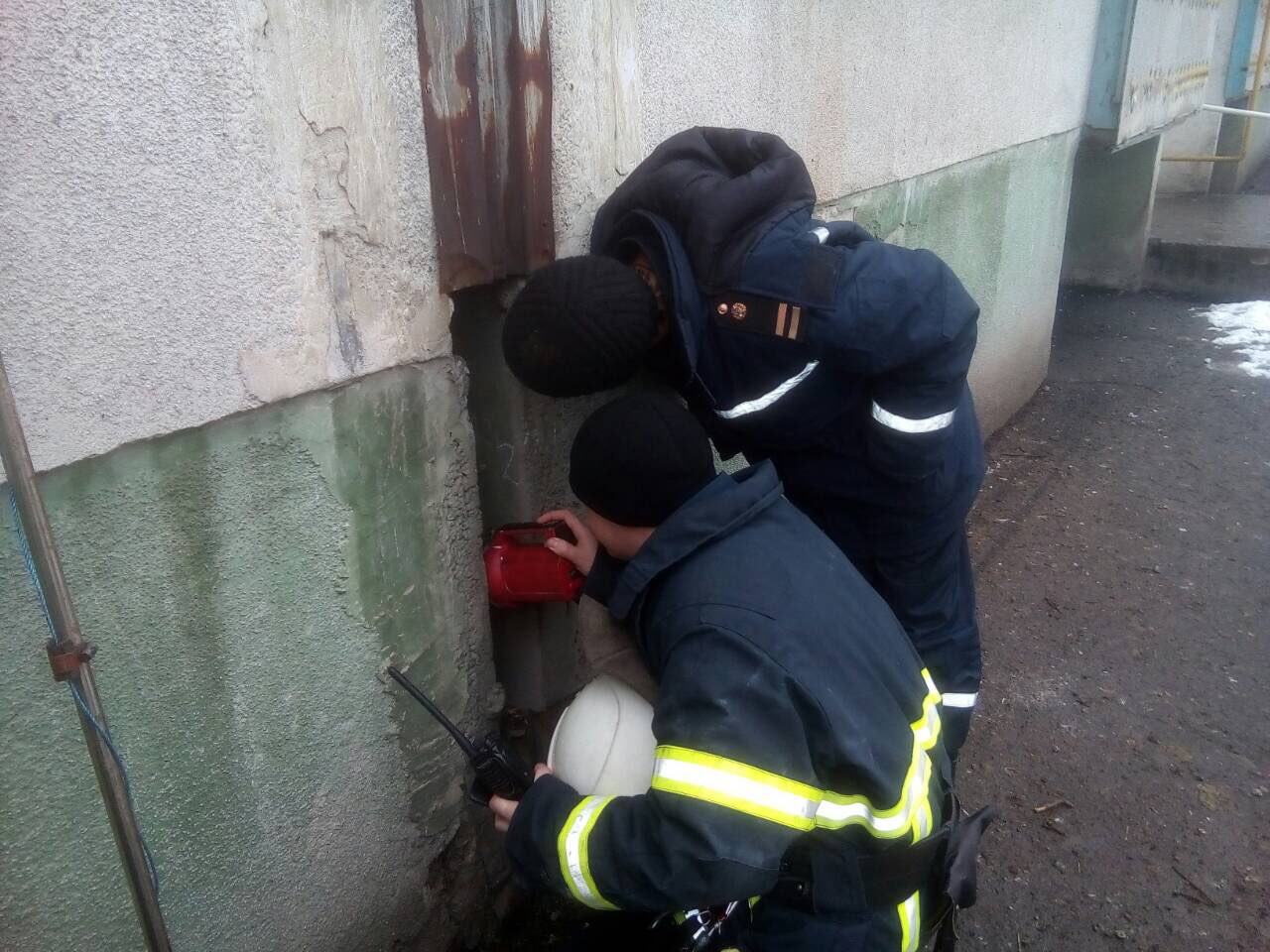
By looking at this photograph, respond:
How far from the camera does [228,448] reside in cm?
153

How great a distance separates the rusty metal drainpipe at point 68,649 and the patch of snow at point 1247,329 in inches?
268

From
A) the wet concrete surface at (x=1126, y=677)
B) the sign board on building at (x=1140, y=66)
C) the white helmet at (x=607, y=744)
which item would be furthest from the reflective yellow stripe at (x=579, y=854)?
the sign board on building at (x=1140, y=66)

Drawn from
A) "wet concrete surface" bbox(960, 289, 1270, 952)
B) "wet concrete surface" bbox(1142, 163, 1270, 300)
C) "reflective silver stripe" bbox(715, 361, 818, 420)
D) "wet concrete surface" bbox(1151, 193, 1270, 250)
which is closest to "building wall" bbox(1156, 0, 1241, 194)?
"wet concrete surface" bbox(1151, 193, 1270, 250)

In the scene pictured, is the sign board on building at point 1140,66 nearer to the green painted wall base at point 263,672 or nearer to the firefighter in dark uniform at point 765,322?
the firefighter in dark uniform at point 765,322

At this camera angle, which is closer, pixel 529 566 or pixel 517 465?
pixel 529 566

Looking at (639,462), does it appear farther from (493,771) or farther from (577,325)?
(493,771)

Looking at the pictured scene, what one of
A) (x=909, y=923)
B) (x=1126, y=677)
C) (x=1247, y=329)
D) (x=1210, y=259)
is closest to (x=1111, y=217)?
(x=1210, y=259)

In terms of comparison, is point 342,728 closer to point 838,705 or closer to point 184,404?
point 184,404

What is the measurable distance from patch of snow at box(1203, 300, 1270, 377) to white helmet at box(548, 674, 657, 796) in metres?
6.05

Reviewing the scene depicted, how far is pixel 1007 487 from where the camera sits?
4.93 m

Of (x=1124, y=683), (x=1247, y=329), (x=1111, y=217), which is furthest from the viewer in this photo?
(x=1111, y=217)

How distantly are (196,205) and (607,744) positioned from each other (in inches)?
40.3

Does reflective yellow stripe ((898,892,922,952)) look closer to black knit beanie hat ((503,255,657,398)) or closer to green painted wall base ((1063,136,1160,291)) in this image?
black knit beanie hat ((503,255,657,398))

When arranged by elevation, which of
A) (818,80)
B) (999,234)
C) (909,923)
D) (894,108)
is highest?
(818,80)
